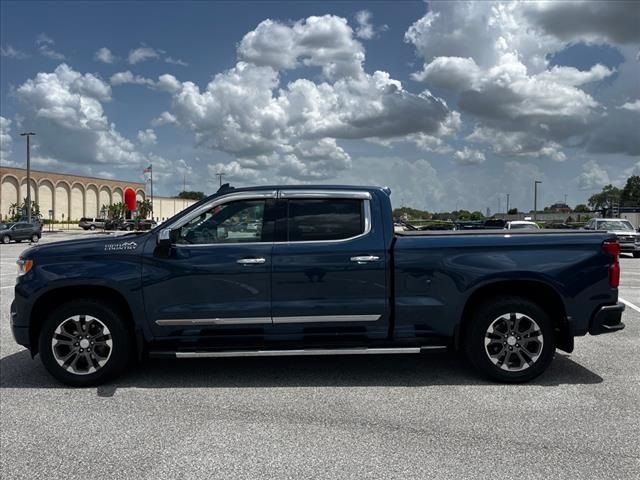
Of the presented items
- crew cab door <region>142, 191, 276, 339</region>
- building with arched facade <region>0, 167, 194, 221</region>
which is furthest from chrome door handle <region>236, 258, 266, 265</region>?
building with arched facade <region>0, 167, 194, 221</region>

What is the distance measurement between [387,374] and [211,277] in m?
2.01

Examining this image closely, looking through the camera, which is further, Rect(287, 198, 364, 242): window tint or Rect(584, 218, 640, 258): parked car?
Rect(584, 218, 640, 258): parked car

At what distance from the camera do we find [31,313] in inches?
210

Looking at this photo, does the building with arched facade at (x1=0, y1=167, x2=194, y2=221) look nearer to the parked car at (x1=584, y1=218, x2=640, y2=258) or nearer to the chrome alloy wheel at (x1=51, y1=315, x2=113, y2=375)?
the parked car at (x1=584, y1=218, x2=640, y2=258)

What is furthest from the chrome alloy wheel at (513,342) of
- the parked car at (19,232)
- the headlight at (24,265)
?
the parked car at (19,232)

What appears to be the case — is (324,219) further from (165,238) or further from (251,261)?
(165,238)

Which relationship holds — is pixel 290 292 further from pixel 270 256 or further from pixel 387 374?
pixel 387 374

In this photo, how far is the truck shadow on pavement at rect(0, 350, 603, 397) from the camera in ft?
17.7

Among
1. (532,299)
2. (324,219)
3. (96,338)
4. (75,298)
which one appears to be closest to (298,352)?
(324,219)

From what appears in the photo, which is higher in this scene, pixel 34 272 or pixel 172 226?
pixel 172 226

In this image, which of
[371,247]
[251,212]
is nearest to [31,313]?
[251,212]

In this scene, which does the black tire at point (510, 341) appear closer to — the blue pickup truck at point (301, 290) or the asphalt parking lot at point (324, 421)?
the blue pickup truck at point (301, 290)

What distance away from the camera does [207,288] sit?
520cm

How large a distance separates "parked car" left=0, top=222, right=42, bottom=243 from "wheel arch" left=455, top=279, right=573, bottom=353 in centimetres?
3745
